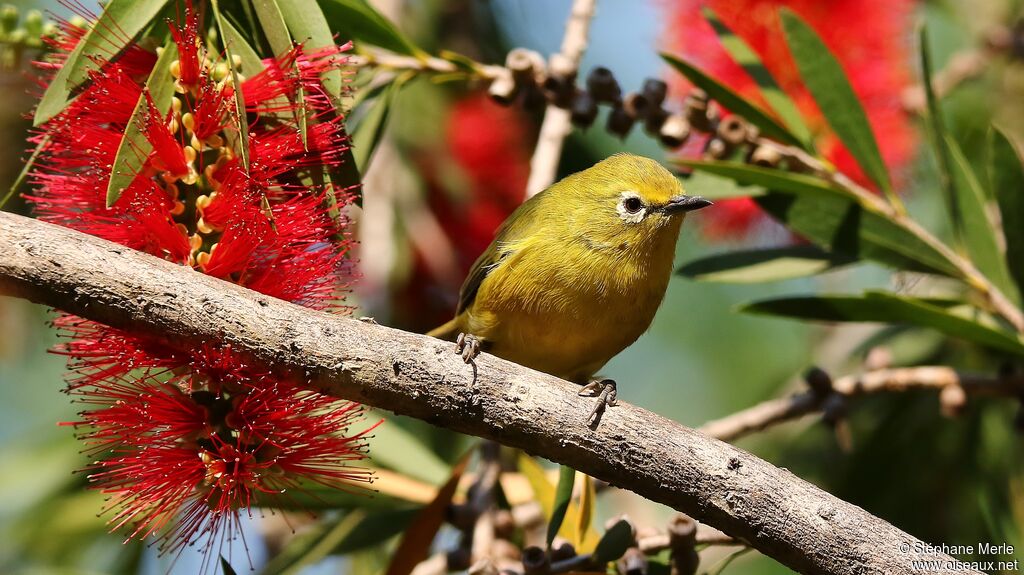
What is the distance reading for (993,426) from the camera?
→ 4.63 m

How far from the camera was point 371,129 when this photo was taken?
11.0ft

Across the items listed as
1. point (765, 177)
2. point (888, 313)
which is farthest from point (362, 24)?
point (888, 313)

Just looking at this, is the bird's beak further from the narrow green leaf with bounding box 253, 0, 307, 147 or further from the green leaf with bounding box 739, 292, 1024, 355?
the narrow green leaf with bounding box 253, 0, 307, 147

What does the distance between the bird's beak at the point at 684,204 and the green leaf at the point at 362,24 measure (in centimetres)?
111

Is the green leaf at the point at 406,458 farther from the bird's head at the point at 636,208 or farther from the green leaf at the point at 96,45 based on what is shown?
the green leaf at the point at 96,45

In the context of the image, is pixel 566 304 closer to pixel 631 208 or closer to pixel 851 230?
pixel 631 208

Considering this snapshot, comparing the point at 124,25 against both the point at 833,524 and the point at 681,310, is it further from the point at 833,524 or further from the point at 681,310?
the point at 681,310

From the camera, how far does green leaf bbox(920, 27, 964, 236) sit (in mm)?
3354

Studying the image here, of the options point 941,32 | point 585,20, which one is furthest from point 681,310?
point 585,20

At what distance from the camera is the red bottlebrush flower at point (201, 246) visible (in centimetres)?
246

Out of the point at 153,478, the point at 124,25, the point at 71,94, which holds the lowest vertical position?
the point at 153,478

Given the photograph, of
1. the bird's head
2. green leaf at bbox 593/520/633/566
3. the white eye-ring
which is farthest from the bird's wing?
green leaf at bbox 593/520/633/566

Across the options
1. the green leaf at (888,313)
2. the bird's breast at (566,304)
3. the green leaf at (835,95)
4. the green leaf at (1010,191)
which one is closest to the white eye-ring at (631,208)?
the bird's breast at (566,304)

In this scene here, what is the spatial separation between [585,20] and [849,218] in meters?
1.29
